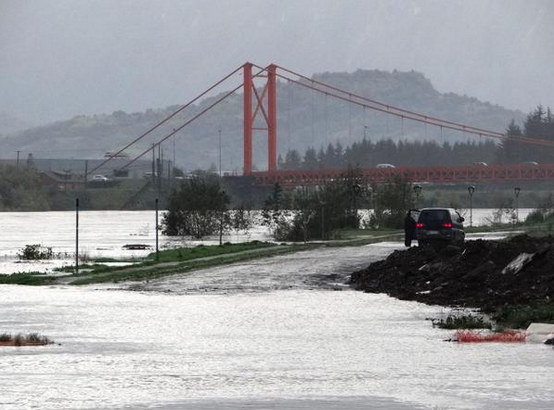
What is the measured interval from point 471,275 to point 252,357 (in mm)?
15184

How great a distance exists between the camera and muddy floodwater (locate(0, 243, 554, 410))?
17.2 meters

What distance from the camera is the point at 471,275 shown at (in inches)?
1407

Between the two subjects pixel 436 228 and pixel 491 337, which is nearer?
pixel 491 337

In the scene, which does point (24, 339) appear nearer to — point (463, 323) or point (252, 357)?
point (252, 357)

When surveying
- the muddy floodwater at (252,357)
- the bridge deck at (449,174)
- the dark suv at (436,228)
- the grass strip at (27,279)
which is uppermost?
the bridge deck at (449,174)

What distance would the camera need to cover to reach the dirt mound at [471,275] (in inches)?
1267

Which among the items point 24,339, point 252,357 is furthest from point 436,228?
point 252,357

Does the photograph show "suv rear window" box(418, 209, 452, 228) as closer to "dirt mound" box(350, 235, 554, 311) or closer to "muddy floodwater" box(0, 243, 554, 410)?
"dirt mound" box(350, 235, 554, 311)

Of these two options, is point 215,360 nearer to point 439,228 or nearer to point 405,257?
point 405,257

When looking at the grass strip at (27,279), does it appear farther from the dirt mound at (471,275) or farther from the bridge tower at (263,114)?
the bridge tower at (263,114)

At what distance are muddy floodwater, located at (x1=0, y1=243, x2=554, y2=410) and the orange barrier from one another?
41 centimetres

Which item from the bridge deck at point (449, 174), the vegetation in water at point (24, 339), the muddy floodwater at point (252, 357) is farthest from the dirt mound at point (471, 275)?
the bridge deck at point (449, 174)

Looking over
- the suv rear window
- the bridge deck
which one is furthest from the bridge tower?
the suv rear window

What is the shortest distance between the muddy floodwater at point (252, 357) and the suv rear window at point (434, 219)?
855 inches
